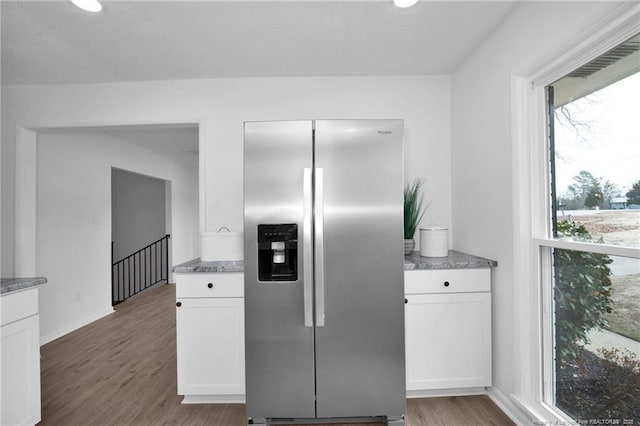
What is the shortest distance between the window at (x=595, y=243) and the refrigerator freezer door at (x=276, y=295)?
1.35m

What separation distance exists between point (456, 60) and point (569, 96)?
1.03 m

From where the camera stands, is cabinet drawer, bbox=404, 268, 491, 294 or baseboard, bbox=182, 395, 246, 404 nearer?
cabinet drawer, bbox=404, 268, 491, 294

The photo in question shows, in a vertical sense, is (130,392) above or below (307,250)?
below

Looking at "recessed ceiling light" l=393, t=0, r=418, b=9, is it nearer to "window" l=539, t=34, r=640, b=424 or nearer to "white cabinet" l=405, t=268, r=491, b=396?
"window" l=539, t=34, r=640, b=424

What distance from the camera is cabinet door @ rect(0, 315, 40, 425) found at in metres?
1.74

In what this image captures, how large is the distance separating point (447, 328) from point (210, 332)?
1.54 m

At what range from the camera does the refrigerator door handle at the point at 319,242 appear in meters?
1.89

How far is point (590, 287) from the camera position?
1555 mm

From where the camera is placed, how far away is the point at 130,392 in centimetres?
240

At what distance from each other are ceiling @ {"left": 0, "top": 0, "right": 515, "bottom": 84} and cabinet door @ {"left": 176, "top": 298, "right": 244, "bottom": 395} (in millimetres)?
1724

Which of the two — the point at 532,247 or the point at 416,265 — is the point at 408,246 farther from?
the point at 532,247

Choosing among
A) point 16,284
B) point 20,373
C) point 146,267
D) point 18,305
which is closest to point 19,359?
point 20,373

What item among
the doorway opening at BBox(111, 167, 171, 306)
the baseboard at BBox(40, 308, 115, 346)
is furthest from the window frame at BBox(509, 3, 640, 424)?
the doorway opening at BBox(111, 167, 171, 306)

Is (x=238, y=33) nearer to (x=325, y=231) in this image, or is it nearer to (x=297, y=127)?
(x=297, y=127)
